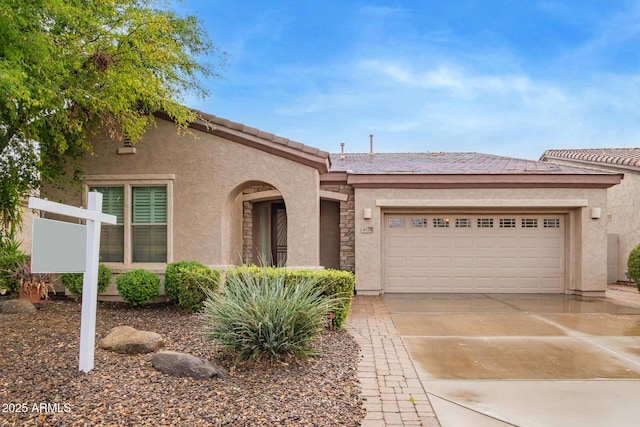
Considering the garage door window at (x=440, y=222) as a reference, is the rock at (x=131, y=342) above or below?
below

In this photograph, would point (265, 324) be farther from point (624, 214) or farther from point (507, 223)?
point (624, 214)

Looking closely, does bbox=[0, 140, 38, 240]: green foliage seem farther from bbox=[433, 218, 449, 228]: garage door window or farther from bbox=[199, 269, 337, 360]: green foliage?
bbox=[433, 218, 449, 228]: garage door window

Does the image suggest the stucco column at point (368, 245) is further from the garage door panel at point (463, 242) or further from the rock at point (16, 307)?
the rock at point (16, 307)

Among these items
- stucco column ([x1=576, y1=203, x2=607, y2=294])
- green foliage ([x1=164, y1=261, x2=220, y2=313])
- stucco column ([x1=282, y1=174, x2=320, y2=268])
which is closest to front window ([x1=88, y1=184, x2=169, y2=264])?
green foliage ([x1=164, y1=261, x2=220, y2=313])

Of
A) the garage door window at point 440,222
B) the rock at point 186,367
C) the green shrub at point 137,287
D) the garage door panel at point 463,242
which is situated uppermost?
the garage door window at point 440,222

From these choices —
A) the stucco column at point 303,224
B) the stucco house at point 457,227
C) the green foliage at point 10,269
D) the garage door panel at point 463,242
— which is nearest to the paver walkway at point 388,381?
the stucco column at point 303,224

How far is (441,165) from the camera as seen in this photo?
13.9 metres

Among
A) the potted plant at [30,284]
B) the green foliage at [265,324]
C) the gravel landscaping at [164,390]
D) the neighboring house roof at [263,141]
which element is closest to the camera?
the gravel landscaping at [164,390]

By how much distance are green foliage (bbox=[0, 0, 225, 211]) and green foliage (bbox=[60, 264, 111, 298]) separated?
2.03 metres

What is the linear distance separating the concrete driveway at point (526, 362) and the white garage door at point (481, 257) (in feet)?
8.01

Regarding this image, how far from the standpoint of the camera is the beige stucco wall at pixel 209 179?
10062 mm

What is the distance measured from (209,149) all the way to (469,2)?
795 centimetres

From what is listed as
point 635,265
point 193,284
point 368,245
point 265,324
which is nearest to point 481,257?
point 368,245

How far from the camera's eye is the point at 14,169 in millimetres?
9094
